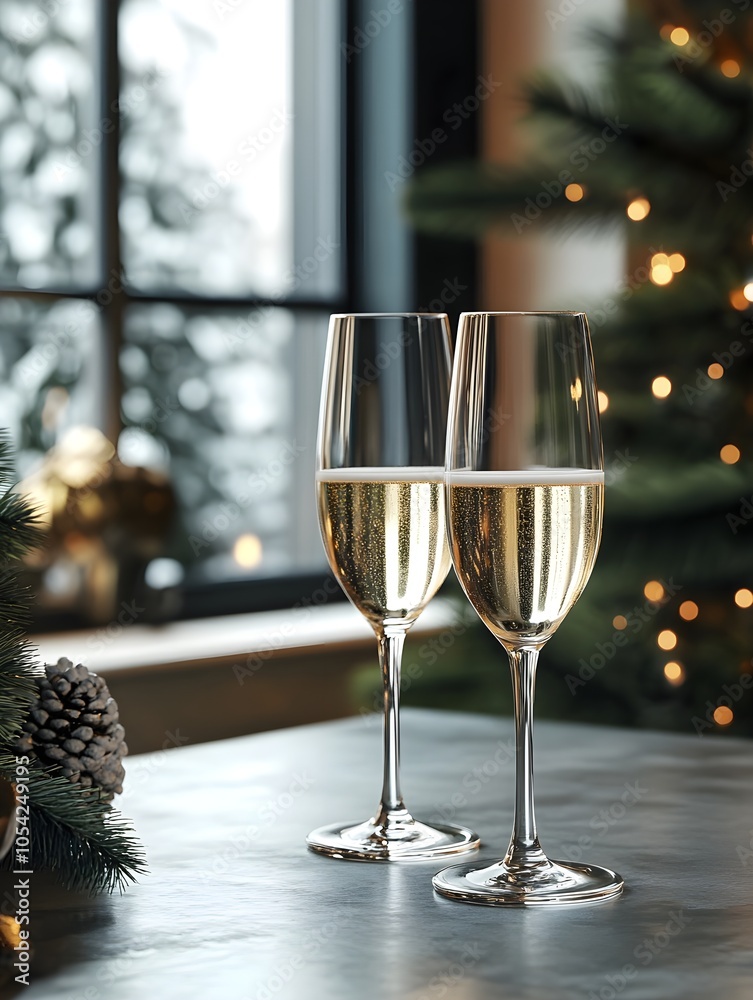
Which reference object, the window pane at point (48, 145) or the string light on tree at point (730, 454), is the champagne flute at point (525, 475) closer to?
the string light on tree at point (730, 454)

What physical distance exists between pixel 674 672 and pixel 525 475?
1.50 metres

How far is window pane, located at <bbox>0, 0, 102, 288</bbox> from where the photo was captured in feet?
8.50

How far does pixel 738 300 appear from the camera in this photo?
83.2 inches

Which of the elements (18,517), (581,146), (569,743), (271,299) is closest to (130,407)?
(271,299)

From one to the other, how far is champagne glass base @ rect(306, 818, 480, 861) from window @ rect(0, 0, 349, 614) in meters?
1.87

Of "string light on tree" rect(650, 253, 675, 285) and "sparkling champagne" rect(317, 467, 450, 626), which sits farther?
"string light on tree" rect(650, 253, 675, 285)

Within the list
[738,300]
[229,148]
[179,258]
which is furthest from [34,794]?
[229,148]

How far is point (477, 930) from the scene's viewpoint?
1.91 ft

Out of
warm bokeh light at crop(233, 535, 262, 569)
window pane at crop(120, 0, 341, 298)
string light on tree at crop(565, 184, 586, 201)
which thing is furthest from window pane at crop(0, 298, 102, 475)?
string light on tree at crop(565, 184, 586, 201)

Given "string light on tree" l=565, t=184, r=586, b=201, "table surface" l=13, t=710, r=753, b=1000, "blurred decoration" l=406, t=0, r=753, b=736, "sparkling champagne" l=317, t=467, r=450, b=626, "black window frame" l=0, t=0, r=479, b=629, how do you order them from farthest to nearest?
"black window frame" l=0, t=0, r=479, b=629, "string light on tree" l=565, t=184, r=586, b=201, "blurred decoration" l=406, t=0, r=753, b=736, "sparkling champagne" l=317, t=467, r=450, b=626, "table surface" l=13, t=710, r=753, b=1000

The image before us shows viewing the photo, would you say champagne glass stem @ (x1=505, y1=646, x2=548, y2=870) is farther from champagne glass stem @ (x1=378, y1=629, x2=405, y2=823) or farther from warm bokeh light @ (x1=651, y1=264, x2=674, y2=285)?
warm bokeh light @ (x1=651, y1=264, x2=674, y2=285)

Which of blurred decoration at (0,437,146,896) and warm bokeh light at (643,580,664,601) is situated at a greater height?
blurred decoration at (0,437,146,896)

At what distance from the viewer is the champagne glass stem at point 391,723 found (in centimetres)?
77

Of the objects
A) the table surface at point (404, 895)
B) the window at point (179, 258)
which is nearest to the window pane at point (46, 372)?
the window at point (179, 258)
